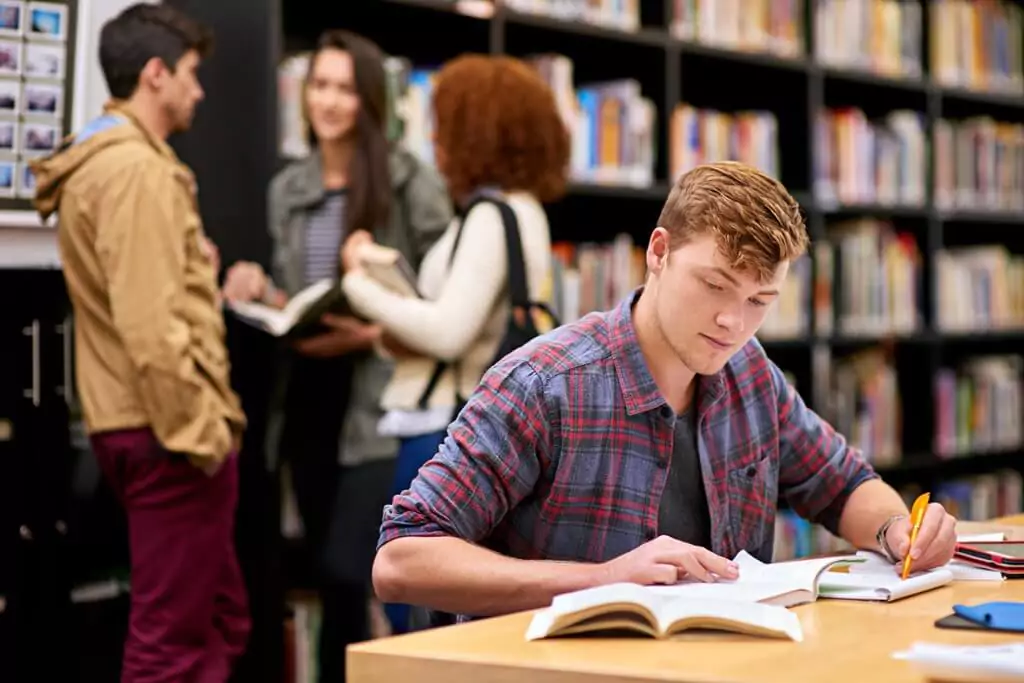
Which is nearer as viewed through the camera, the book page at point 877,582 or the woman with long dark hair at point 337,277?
the book page at point 877,582

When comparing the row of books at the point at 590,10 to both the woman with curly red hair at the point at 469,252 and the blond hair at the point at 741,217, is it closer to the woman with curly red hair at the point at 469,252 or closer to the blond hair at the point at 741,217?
the woman with curly red hair at the point at 469,252

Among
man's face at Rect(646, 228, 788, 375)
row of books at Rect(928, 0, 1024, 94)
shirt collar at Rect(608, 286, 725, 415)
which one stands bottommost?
shirt collar at Rect(608, 286, 725, 415)

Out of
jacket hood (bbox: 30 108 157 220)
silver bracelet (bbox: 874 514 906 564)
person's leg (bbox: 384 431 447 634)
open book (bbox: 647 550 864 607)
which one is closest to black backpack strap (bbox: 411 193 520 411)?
person's leg (bbox: 384 431 447 634)

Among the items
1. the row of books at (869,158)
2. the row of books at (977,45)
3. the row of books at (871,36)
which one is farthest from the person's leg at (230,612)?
the row of books at (977,45)

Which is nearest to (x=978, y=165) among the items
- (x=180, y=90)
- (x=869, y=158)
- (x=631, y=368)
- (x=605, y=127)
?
(x=869, y=158)

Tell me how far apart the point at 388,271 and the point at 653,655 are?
1789 mm

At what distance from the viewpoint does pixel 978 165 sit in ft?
17.7

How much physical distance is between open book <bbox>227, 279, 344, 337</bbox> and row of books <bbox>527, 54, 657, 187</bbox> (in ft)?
3.48

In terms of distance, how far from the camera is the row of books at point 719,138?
4.24 m

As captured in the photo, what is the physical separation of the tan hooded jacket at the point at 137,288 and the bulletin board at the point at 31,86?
18 cm

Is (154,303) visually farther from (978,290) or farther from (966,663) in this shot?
(978,290)

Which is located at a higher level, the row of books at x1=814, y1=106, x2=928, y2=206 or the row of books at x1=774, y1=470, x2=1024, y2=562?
the row of books at x1=814, y1=106, x2=928, y2=206

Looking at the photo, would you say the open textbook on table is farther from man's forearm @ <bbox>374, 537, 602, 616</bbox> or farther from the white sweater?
the white sweater

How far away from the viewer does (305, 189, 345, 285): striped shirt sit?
319cm
